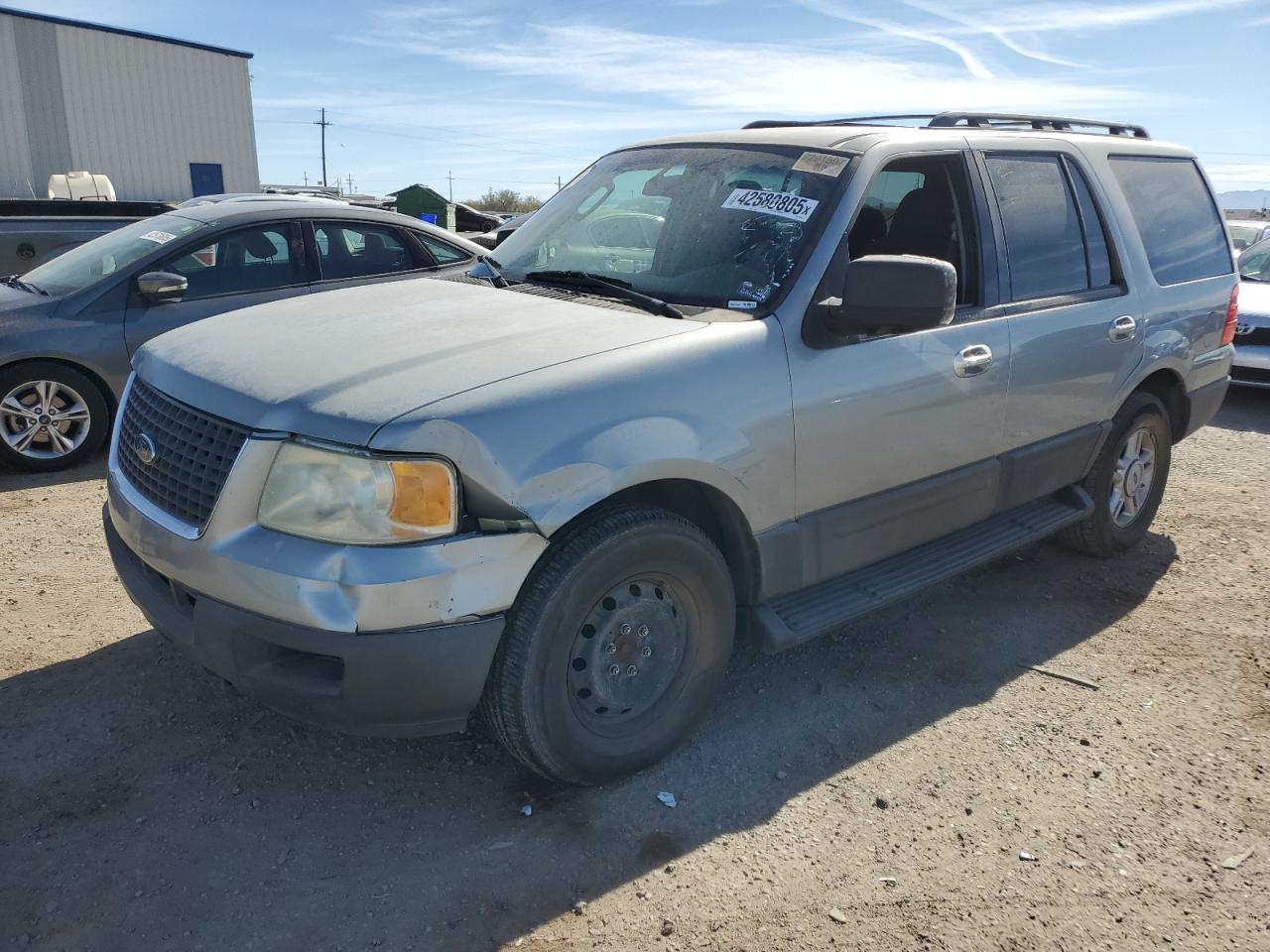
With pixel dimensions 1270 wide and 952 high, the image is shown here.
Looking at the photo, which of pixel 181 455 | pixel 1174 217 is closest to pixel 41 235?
pixel 181 455

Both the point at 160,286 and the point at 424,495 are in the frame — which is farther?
the point at 160,286

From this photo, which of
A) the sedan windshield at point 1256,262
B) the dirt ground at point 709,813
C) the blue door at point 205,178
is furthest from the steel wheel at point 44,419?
the blue door at point 205,178

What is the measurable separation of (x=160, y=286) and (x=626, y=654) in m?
4.41

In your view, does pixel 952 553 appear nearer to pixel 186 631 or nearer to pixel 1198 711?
pixel 1198 711

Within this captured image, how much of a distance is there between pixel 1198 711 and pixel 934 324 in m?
1.87

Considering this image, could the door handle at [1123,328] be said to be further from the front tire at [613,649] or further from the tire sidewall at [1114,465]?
the front tire at [613,649]

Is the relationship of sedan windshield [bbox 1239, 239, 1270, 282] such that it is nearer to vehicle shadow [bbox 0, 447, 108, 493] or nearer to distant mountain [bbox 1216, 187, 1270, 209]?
vehicle shadow [bbox 0, 447, 108, 493]

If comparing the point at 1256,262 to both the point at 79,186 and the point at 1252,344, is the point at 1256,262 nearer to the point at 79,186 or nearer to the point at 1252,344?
the point at 1252,344

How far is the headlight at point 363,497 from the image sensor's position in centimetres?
240

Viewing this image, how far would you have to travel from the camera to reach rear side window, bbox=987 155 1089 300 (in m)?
3.94

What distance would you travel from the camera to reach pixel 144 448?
115 inches

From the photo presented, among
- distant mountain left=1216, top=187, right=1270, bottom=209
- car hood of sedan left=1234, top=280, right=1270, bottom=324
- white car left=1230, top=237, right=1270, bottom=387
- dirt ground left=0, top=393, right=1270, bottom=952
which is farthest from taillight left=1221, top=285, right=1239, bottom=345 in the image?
distant mountain left=1216, top=187, right=1270, bottom=209

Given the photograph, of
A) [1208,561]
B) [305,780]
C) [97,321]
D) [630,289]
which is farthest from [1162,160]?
[97,321]

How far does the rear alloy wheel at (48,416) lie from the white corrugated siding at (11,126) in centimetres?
2357
